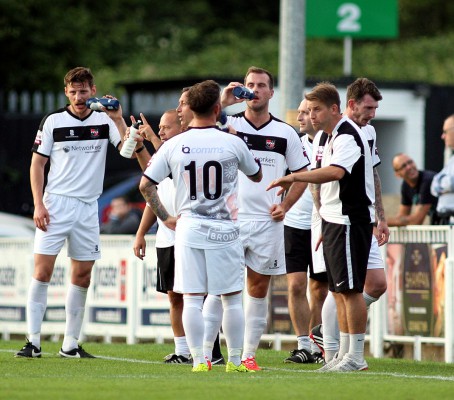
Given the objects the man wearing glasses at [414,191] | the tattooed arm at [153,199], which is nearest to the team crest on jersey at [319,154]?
the tattooed arm at [153,199]

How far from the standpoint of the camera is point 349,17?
79.7ft

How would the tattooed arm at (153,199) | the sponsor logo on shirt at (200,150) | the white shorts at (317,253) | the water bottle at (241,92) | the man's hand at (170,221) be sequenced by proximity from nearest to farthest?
the sponsor logo on shirt at (200,150)
the tattooed arm at (153,199)
the man's hand at (170,221)
the water bottle at (241,92)
the white shorts at (317,253)

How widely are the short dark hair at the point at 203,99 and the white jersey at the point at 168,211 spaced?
1.87 m

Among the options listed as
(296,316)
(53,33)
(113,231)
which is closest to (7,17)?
(53,33)

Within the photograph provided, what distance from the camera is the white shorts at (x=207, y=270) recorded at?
1037 cm

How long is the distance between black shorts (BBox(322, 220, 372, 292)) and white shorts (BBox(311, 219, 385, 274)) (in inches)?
24.7

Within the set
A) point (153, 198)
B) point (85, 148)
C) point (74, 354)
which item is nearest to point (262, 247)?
point (153, 198)

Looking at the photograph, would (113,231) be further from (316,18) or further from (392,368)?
(392,368)

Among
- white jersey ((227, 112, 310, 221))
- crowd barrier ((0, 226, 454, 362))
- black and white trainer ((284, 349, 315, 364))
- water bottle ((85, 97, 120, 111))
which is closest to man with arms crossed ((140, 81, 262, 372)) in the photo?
white jersey ((227, 112, 310, 221))

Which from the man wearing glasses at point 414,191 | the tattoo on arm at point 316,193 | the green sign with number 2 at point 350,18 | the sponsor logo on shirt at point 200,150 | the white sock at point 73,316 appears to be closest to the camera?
the sponsor logo on shirt at point 200,150

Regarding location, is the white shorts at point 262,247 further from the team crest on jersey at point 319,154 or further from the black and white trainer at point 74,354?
the black and white trainer at point 74,354

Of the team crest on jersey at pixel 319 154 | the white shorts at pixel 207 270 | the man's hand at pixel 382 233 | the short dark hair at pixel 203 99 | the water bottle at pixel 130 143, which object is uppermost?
the short dark hair at pixel 203 99

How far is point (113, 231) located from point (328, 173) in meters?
9.83

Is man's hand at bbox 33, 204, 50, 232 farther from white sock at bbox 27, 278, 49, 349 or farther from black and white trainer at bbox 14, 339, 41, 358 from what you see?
black and white trainer at bbox 14, 339, 41, 358
